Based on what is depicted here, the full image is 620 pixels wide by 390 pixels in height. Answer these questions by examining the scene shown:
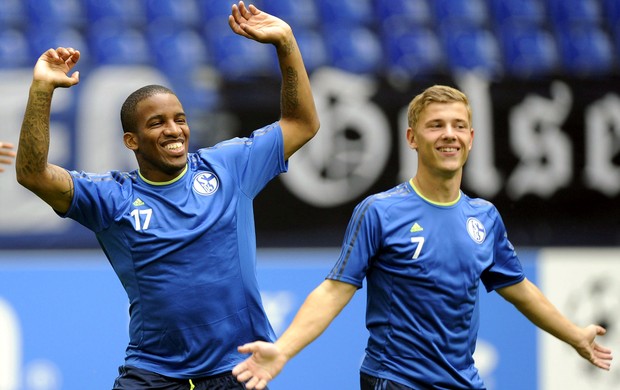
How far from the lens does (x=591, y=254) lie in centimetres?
811

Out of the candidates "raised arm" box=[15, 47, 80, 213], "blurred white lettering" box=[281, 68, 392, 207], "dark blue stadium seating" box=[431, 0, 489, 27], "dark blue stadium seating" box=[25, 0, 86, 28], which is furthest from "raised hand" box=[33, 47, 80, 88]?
"dark blue stadium seating" box=[431, 0, 489, 27]

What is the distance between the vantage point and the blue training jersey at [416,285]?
4.60 metres

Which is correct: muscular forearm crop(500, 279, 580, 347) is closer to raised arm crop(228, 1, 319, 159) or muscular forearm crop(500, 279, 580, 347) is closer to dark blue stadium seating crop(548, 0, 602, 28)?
raised arm crop(228, 1, 319, 159)

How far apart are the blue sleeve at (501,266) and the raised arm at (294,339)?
2.30ft

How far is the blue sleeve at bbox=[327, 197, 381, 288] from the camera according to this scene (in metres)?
4.62

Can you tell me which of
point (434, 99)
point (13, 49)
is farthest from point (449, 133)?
point (13, 49)

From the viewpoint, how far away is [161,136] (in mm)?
4781

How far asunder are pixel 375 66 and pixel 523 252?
1691 mm

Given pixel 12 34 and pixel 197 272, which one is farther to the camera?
pixel 12 34

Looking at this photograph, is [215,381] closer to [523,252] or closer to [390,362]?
[390,362]

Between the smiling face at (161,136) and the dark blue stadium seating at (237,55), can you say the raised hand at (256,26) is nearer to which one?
the smiling face at (161,136)

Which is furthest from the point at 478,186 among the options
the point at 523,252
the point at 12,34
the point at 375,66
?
the point at 12,34

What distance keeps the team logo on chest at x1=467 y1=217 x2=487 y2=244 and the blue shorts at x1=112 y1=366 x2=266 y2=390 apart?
1150 mm

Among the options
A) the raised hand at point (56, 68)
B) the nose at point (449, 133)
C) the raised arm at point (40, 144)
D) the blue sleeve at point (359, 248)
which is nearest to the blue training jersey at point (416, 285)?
the blue sleeve at point (359, 248)
